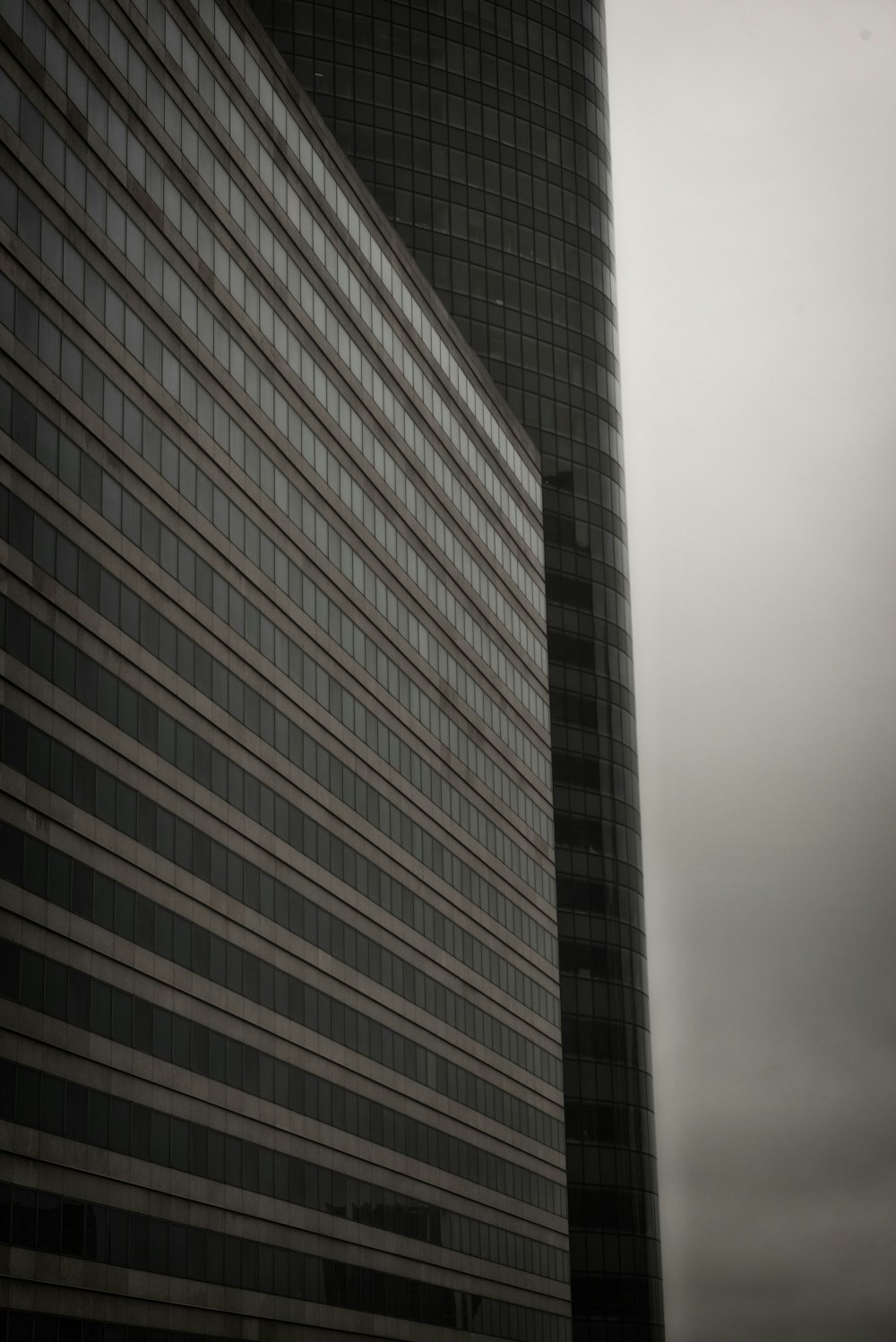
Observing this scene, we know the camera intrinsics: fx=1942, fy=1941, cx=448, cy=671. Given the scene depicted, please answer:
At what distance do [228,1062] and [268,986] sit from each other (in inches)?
206

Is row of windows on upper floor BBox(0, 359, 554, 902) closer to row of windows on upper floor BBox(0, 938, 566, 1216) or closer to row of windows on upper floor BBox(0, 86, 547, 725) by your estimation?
row of windows on upper floor BBox(0, 86, 547, 725)

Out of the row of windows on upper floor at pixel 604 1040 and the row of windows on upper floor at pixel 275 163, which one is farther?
the row of windows on upper floor at pixel 604 1040

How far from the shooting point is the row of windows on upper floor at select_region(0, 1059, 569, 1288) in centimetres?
6134

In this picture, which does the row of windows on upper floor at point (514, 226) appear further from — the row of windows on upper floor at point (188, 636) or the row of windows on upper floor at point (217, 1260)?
the row of windows on upper floor at point (217, 1260)

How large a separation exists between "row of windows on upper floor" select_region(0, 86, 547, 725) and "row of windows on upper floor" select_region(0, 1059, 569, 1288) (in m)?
27.4

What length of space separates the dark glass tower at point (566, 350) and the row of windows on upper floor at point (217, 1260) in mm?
52719

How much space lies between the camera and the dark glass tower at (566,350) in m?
158

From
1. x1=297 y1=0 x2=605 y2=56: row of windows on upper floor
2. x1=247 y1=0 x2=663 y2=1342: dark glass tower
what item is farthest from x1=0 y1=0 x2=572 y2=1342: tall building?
x1=297 y1=0 x2=605 y2=56: row of windows on upper floor

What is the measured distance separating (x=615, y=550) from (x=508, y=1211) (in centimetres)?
7732

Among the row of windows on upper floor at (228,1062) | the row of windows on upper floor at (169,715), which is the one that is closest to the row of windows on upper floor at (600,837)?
the row of windows on upper floor at (228,1062)

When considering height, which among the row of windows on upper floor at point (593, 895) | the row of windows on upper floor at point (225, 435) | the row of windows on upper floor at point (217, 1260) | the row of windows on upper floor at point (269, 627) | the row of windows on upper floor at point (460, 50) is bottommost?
the row of windows on upper floor at point (217, 1260)

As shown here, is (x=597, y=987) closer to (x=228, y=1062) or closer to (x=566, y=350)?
(x=566, y=350)

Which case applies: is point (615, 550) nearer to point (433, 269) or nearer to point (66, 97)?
point (433, 269)

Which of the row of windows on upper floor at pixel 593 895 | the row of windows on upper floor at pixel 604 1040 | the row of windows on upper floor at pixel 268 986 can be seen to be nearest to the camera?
the row of windows on upper floor at pixel 268 986
